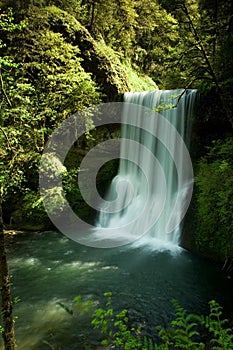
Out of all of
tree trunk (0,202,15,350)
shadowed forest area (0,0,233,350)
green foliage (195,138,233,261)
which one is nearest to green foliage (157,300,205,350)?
tree trunk (0,202,15,350)

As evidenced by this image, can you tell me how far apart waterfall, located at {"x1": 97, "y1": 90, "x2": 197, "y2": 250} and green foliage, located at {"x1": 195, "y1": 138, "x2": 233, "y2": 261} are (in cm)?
126

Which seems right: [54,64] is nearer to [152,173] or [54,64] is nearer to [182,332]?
[152,173]

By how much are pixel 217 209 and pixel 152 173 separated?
14.7 feet

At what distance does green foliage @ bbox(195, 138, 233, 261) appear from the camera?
19.0ft

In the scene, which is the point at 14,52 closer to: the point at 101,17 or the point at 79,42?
the point at 79,42

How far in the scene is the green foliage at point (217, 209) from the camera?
579 cm

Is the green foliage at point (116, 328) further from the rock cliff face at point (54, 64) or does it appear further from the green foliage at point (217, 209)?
the rock cliff face at point (54, 64)

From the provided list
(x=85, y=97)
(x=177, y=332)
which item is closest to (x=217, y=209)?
(x=177, y=332)

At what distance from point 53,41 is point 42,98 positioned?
2539 mm

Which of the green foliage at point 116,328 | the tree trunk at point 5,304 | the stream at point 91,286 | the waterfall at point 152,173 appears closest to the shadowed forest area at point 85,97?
the waterfall at point 152,173

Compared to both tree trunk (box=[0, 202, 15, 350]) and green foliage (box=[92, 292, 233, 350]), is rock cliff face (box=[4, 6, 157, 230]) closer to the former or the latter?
green foliage (box=[92, 292, 233, 350])

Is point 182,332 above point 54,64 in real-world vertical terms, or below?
below

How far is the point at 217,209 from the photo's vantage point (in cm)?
611

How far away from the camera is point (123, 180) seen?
11.2 metres
